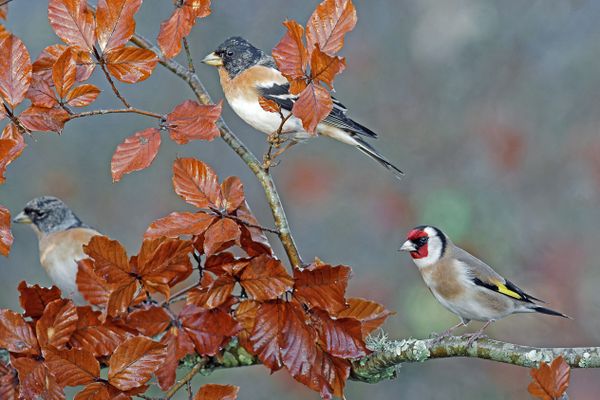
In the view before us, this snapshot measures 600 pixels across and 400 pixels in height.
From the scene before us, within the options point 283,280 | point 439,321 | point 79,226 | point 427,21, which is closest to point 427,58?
point 427,21

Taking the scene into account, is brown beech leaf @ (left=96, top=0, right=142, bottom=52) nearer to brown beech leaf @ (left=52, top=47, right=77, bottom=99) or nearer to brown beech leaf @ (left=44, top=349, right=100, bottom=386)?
brown beech leaf @ (left=52, top=47, right=77, bottom=99)

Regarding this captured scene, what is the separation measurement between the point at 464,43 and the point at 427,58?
12.2 inches

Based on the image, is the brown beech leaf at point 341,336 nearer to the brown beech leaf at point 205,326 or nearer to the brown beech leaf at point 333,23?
the brown beech leaf at point 205,326

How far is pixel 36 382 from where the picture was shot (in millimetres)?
1575

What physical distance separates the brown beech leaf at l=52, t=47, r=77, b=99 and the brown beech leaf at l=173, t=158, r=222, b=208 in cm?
23

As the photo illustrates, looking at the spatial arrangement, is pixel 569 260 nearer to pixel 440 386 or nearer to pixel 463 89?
pixel 440 386

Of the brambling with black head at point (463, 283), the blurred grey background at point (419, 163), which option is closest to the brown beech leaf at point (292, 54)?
the brambling with black head at point (463, 283)

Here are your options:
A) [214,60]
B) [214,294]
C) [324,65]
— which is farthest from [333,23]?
[214,60]

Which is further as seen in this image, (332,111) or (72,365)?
(332,111)

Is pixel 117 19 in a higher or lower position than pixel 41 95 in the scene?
higher

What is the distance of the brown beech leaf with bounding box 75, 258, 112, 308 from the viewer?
174 centimetres

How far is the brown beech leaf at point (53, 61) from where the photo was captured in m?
1.67

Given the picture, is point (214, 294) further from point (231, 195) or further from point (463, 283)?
point (463, 283)

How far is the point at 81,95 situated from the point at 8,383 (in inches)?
20.1
